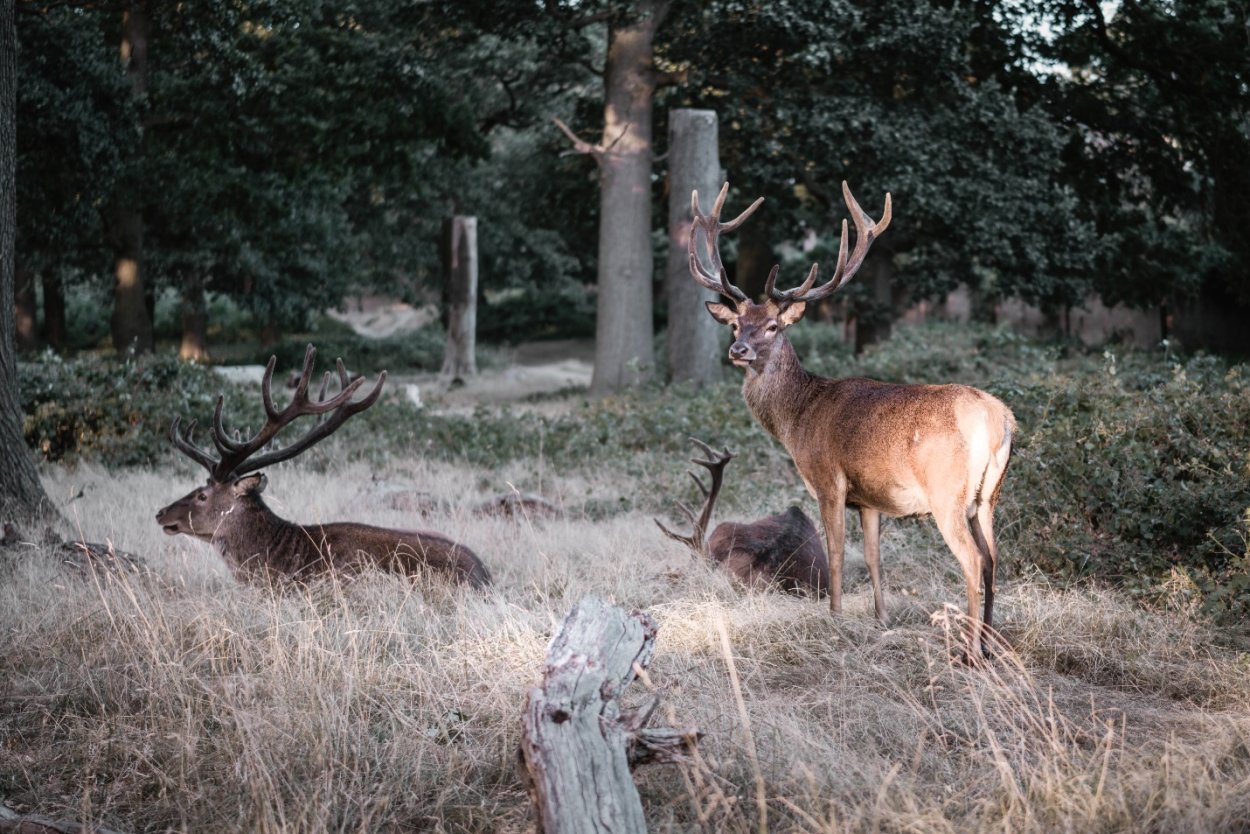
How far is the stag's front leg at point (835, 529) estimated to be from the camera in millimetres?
5523

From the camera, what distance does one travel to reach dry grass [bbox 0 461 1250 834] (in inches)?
141

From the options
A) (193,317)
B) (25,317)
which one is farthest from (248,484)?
(25,317)

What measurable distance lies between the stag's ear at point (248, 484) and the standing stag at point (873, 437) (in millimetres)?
2525

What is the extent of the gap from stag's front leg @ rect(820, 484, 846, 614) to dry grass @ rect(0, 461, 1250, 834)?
0.13 m

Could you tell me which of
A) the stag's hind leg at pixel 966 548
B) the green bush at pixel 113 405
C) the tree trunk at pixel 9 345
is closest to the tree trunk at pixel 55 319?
the green bush at pixel 113 405

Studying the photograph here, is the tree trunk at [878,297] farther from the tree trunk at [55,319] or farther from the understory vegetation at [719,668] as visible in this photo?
the tree trunk at [55,319]

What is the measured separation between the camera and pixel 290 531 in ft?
20.8

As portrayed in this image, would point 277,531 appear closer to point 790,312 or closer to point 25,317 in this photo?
point 790,312

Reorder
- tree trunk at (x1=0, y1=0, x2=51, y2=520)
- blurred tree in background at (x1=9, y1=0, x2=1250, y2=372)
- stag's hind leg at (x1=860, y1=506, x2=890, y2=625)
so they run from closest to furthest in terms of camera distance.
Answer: stag's hind leg at (x1=860, y1=506, x2=890, y2=625)
tree trunk at (x1=0, y1=0, x2=51, y2=520)
blurred tree in background at (x1=9, y1=0, x2=1250, y2=372)

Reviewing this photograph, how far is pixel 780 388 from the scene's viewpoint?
19.7ft

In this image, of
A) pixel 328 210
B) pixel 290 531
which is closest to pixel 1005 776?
pixel 290 531

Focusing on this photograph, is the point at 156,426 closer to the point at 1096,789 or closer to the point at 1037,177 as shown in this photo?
the point at 1096,789

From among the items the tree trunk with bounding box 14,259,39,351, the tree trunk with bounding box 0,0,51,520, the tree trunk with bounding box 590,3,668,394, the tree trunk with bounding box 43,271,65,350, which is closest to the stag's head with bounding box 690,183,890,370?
the tree trunk with bounding box 0,0,51,520

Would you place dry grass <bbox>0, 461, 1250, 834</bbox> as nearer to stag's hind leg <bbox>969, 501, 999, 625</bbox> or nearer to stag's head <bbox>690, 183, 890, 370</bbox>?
stag's hind leg <bbox>969, 501, 999, 625</bbox>
